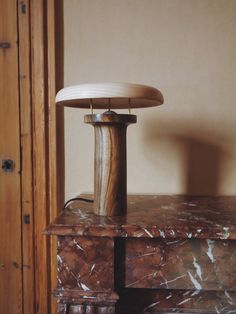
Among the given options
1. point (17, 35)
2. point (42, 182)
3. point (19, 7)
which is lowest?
point (42, 182)

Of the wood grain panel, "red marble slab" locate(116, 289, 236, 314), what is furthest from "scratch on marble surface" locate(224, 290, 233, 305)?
the wood grain panel

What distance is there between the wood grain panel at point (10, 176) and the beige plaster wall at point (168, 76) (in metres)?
0.21

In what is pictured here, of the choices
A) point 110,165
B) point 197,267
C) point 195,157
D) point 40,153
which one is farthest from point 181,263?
point 40,153

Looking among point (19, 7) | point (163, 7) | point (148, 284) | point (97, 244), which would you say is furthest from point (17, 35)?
point (148, 284)

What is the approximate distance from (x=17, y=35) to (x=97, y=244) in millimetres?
860

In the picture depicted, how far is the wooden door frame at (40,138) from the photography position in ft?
3.43

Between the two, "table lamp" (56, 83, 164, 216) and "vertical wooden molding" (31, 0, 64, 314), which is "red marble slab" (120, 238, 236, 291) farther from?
"vertical wooden molding" (31, 0, 64, 314)

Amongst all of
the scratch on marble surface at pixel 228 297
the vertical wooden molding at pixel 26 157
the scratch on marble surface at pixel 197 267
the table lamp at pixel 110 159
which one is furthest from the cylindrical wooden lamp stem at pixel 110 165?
the vertical wooden molding at pixel 26 157

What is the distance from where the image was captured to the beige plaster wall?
3.41ft

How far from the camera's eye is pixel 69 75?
1.07 metres

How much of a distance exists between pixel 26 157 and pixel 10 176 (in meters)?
0.10

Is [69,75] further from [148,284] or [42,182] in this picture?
[148,284]

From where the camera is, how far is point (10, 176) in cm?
110

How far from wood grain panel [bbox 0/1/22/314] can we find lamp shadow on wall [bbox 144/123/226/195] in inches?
20.9
